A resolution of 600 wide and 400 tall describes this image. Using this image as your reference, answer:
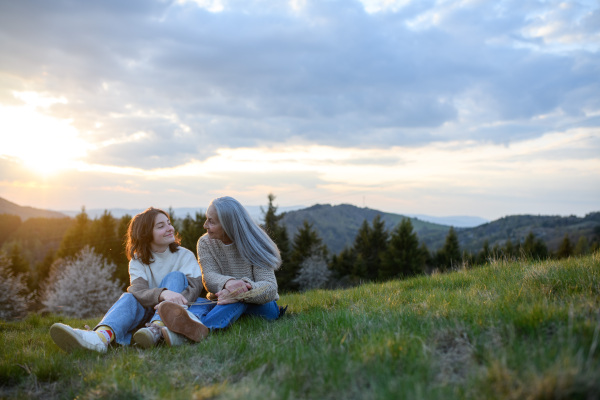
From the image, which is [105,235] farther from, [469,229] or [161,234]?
[469,229]

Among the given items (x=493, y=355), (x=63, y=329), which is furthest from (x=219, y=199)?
(x=493, y=355)

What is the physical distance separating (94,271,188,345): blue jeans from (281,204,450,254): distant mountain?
12105cm

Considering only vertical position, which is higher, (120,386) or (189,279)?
(189,279)

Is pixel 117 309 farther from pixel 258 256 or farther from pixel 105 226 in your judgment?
pixel 105 226

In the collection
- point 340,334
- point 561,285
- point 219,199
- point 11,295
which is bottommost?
point 11,295

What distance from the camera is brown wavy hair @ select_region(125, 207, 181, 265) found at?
18.3 ft

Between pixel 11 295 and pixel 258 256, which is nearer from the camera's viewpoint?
pixel 258 256

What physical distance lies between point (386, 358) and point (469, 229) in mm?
141551

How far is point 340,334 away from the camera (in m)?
3.53

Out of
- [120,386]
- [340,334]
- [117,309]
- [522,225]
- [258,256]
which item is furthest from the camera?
[522,225]

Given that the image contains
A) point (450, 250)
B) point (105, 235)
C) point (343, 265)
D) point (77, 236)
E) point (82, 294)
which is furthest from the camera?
point (77, 236)

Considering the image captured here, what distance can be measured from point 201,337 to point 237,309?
79 centimetres

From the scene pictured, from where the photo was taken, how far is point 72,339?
414 centimetres

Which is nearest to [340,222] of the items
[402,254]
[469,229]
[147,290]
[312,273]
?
[469,229]
